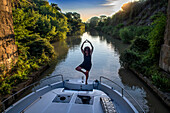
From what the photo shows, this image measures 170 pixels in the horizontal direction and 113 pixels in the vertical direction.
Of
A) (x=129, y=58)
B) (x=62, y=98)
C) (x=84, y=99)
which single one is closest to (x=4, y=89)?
(x=62, y=98)

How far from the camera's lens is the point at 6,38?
7.84m

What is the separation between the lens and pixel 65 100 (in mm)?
4352

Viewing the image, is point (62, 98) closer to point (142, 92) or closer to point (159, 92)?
point (159, 92)

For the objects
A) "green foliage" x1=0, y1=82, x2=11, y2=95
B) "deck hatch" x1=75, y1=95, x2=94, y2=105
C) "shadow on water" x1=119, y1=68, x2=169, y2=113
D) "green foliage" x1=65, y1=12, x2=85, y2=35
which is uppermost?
"green foliage" x1=65, y1=12, x2=85, y2=35

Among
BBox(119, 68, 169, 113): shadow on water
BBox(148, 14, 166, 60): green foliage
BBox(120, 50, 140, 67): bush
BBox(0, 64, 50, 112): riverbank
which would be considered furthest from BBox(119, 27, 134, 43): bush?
BBox(0, 64, 50, 112): riverbank

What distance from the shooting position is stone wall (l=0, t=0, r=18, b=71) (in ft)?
24.1

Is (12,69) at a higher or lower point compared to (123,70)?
higher

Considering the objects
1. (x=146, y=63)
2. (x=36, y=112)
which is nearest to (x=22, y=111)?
(x=36, y=112)

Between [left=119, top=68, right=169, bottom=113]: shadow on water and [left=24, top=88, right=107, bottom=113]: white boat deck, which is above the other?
[left=24, top=88, right=107, bottom=113]: white boat deck

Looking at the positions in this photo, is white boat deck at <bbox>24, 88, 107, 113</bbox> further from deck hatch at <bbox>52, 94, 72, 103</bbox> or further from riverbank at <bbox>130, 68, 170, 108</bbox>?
riverbank at <bbox>130, 68, 170, 108</bbox>

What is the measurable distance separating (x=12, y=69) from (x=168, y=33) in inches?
366

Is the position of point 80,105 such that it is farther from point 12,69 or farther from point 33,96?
point 12,69

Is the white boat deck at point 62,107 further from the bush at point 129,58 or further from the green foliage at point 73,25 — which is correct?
the green foliage at point 73,25

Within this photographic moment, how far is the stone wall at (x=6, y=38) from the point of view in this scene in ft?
24.1
